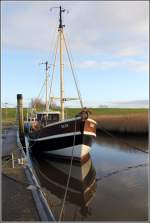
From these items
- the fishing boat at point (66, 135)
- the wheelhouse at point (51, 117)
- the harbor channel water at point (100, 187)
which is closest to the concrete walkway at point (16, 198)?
the harbor channel water at point (100, 187)

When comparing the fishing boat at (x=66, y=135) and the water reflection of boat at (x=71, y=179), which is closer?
the water reflection of boat at (x=71, y=179)

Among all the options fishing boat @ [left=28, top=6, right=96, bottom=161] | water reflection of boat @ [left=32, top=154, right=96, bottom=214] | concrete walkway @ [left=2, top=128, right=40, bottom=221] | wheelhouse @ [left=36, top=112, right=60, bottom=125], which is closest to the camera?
concrete walkway @ [left=2, top=128, right=40, bottom=221]

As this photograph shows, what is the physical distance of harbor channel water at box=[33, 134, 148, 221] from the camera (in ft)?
35.1

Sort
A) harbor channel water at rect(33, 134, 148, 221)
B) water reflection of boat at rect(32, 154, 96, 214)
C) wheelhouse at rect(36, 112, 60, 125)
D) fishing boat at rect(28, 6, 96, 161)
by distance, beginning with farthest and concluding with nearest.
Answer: wheelhouse at rect(36, 112, 60, 125)
fishing boat at rect(28, 6, 96, 161)
water reflection of boat at rect(32, 154, 96, 214)
harbor channel water at rect(33, 134, 148, 221)

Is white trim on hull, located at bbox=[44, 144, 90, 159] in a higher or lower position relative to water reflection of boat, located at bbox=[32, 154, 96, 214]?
higher

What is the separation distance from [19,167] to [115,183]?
4.46 metres

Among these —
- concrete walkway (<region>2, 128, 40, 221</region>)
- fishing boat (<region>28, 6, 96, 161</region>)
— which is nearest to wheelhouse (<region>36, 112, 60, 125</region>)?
fishing boat (<region>28, 6, 96, 161</region>)

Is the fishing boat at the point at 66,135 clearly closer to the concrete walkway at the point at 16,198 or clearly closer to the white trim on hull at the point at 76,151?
the white trim on hull at the point at 76,151

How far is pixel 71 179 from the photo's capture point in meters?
15.8

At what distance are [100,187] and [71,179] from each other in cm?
232

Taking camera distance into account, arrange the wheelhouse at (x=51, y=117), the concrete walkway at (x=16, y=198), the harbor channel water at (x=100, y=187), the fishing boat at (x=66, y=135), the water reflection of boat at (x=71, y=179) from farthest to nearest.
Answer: the wheelhouse at (x=51, y=117)
the fishing boat at (x=66, y=135)
the water reflection of boat at (x=71, y=179)
the harbor channel water at (x=100, y=187)
the concrete walkway at (x=16, y=198)

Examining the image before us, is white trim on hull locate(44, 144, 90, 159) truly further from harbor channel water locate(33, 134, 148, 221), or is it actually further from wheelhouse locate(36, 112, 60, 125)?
wheelhouse locate(36, 112, 60, 125)

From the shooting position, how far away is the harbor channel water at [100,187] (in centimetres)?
1069

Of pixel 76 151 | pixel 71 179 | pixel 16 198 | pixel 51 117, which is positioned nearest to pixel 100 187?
pixel 71 179
